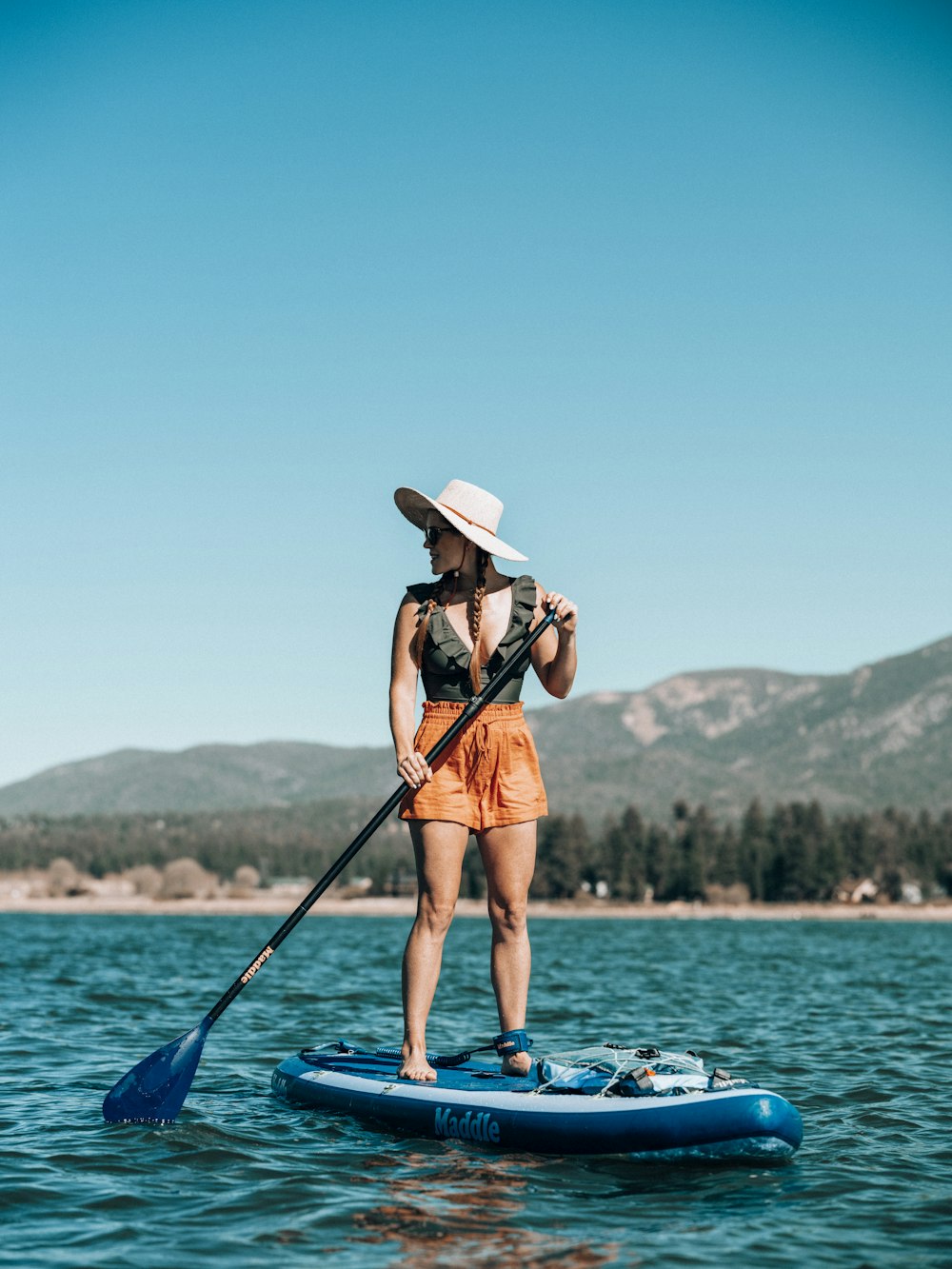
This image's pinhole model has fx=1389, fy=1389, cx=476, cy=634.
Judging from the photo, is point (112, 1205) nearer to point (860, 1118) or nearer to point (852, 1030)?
point (860, 1118)

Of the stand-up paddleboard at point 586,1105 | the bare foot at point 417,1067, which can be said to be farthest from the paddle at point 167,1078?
the bare foot at point 417,1067

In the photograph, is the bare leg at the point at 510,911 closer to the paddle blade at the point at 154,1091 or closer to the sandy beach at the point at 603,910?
the paddle blade at the point at 154,1091

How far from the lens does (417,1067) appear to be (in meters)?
8.65

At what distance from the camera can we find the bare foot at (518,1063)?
339 inches

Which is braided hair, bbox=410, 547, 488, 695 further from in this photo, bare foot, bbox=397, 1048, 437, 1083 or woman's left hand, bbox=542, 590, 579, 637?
bare foot, bbox=397, 1048, 437, 1083

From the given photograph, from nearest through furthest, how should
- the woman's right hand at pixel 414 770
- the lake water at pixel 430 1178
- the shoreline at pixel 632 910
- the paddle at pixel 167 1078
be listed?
the lake water at pixel 430 1178 < the woman's right hand at pixel 414 770 < the paddle at pixel 167 1078 < the shoreline at pixel 632 910

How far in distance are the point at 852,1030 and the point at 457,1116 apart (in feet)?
28.4

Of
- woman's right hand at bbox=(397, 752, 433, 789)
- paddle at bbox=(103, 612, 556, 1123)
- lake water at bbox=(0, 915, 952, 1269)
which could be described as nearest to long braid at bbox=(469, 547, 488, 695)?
paddle at bbox=(103, 612, 556, 1123)

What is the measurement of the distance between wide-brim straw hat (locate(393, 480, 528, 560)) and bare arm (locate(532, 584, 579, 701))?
38 centimetres

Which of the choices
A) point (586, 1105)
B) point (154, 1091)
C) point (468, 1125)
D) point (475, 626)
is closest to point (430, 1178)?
point (468, 1125)

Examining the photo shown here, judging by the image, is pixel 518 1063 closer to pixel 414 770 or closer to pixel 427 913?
pixel 427 913

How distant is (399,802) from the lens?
8805 millimetres

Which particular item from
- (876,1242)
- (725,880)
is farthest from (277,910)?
(876,1242)

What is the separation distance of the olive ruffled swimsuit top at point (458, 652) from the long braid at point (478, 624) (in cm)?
3
